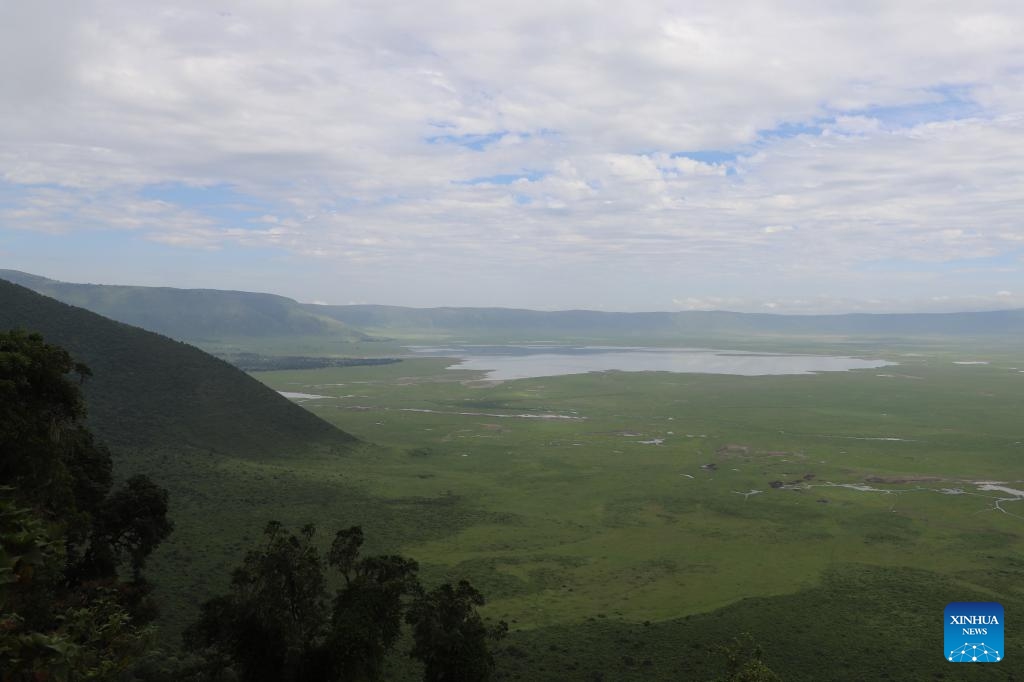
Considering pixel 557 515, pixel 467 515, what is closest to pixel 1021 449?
pixel 557 515

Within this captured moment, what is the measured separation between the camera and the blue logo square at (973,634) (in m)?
37.0

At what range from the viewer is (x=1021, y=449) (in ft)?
336

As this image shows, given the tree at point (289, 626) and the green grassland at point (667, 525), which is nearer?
the tree at point (289, 626)

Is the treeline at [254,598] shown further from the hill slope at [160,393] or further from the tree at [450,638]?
the hill slope at [160,393]

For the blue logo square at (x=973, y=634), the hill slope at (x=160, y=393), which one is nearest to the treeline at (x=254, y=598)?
the blue logo square at (x=973, y=634)

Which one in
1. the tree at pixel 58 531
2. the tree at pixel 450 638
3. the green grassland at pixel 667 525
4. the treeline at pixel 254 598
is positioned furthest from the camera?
the green grassland at pixel 667 525

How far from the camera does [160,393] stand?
92000 mm

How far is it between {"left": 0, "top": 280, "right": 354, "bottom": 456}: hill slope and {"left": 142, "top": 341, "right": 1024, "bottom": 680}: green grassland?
6890mm

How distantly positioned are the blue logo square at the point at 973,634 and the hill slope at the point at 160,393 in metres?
74.0

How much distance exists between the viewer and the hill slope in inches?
3260

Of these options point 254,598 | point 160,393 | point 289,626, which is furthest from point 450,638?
point 160,393

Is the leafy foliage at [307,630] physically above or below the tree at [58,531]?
below

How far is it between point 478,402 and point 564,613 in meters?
114

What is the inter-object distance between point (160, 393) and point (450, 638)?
252ft
